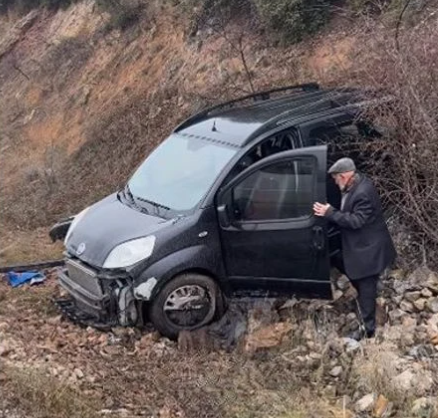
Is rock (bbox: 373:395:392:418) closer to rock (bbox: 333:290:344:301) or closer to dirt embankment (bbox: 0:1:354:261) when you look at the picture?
rock (bbox: 333:290:344:301)

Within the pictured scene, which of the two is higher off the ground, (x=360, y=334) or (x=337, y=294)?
(x=337, y=294)

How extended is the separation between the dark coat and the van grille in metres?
2.17

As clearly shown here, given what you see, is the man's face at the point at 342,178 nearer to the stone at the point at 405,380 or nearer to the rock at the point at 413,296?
the rock at the point at 413,296

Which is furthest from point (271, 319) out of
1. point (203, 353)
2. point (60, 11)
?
point (60, 11)

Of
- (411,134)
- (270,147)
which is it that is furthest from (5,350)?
(411,134)

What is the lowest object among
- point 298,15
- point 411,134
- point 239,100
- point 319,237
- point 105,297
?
point 105,297

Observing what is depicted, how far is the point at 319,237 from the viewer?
6.51 meters

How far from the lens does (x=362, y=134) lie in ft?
24.0

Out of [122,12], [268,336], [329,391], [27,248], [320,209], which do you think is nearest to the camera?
[329,391]

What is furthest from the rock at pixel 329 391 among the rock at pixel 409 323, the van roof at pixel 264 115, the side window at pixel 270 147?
the van roof at pixel 264 115

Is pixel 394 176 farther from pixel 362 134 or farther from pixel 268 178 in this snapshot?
pixel 268 178

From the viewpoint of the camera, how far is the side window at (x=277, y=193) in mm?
6598

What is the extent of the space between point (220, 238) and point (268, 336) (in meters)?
0.98

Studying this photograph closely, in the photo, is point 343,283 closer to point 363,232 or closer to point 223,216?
point 363,232
